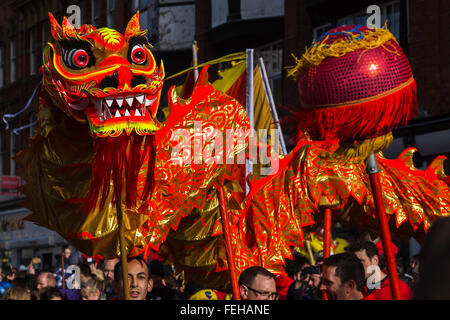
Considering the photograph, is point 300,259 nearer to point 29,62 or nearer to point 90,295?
point 90,295

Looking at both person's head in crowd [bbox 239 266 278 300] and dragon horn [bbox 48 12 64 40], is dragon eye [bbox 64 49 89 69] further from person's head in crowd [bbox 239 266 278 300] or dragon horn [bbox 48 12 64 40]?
person's head in crowd [bbox 239 266 278 300]

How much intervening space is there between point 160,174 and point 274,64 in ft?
34.9

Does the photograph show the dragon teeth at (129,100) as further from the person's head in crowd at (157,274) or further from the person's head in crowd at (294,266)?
the person's head in crowd at (157,274)

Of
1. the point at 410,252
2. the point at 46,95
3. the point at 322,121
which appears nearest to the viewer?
the point at 322,121

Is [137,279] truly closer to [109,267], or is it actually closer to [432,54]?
[109,267]

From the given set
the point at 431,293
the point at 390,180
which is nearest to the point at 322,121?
the point at 390,180

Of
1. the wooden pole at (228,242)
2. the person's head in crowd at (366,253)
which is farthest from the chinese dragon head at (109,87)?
the person's head in crowd at (366,253)

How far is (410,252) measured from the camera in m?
10.4

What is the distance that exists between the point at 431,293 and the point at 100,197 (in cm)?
321

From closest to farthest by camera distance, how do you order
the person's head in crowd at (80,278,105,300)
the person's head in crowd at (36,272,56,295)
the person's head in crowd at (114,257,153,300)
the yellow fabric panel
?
1. the person's head in crowd at (114,257,153,300)
2. the person's head in crowd at (80,278,105,300)
3. the yellow fabric panel
4. the person's head in crowd at (36,272,56,295)

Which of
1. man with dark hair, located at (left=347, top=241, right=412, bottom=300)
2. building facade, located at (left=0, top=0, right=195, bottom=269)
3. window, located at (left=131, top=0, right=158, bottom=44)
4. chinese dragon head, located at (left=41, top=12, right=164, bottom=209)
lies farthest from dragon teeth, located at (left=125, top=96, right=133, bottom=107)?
building facade, located at (left=0, top=0, right=195, bottom=269)

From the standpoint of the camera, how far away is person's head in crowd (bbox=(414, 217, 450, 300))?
1.09 m

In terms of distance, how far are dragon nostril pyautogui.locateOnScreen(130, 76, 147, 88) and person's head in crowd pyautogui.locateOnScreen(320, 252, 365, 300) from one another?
4.39 ft

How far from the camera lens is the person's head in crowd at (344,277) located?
11.5 feet
